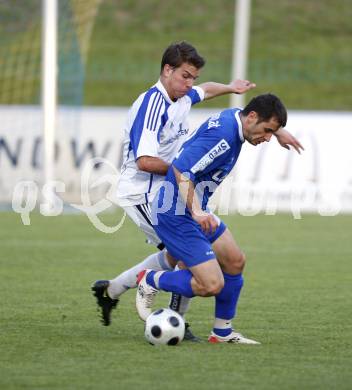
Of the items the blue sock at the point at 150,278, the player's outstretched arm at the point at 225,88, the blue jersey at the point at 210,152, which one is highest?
the player's outstretched arm at the point at 225,88

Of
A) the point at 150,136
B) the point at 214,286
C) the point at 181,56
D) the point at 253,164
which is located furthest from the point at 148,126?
the point at 253,164

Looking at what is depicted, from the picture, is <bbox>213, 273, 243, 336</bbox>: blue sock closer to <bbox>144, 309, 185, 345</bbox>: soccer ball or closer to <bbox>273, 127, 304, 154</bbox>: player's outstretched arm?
<bbox>144, 309, 185, 345</bbox>: soccer ball

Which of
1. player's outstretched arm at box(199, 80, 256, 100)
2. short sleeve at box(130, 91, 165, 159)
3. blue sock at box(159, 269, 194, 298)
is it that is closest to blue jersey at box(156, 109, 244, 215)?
short sleeve at box(130, 91, 165, 159)

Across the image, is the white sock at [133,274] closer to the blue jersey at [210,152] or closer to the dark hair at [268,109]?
the blue jersey at [210,152]

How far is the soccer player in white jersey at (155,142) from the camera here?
748 cm

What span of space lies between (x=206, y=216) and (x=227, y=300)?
0.78 meters

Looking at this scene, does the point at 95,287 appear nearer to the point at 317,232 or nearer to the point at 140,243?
the point at 140,243

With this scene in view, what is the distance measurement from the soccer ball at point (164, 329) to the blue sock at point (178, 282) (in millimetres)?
184

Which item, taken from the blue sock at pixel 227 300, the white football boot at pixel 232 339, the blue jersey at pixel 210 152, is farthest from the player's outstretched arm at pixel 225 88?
the white football boot at pixel 232 339

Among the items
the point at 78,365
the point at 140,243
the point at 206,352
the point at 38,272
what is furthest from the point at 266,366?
the point at 140,243

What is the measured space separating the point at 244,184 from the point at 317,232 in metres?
3.24

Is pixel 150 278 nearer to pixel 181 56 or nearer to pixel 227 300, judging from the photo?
pixel 227 300

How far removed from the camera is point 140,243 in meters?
14.1

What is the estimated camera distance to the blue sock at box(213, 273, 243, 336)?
7285 mm
